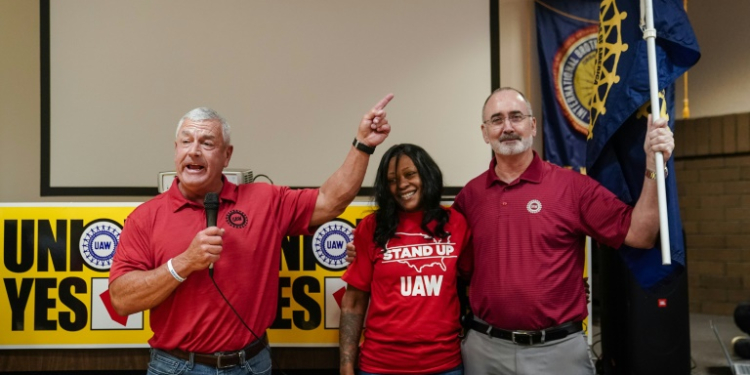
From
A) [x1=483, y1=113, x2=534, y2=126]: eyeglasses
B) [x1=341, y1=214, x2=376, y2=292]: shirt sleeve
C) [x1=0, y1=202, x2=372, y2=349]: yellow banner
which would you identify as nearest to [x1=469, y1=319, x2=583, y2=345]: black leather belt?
[x1=341, y1=214, x2=376, y2=292]: shirt sleeve

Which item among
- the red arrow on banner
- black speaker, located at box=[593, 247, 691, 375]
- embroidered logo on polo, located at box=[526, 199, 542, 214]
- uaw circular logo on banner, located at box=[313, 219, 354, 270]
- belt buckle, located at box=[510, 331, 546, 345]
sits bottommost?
black speaker, located at box=[593, 247, 691, 375]

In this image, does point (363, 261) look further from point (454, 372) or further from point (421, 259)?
point (454, 372)

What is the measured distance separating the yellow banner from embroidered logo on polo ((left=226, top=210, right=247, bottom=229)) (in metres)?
0.98

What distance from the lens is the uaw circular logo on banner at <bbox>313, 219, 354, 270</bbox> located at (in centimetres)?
295

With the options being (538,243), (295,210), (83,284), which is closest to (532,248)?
(538,243)

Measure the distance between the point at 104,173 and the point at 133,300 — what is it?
2410 mm

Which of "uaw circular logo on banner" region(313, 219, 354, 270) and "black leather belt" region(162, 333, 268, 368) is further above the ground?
"uaw circular logo on banner" region(313, 219, 354, 270)

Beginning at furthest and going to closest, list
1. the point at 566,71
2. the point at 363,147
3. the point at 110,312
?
the point at 566,71, the point at 110,312, the point at 363,147

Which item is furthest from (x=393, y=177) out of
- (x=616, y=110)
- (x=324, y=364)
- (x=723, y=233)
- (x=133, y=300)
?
(x=723, y=233)

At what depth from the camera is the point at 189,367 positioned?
6.06ft

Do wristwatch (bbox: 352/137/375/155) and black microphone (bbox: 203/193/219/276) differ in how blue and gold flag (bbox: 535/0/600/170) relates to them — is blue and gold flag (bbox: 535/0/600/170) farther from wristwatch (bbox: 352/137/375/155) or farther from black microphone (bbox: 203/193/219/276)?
black microphone (bbox: 203/193/219/276)

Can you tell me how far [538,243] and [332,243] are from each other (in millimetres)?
1249

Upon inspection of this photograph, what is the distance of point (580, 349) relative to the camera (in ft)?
6.68

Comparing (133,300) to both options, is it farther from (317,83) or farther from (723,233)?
(723,233)
